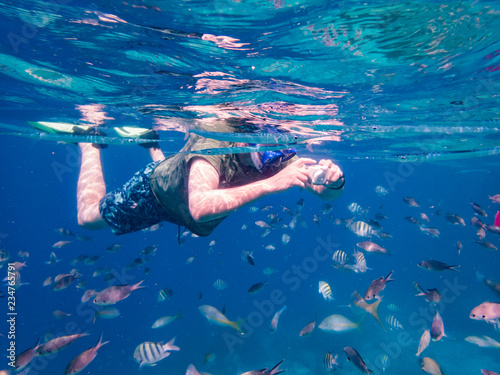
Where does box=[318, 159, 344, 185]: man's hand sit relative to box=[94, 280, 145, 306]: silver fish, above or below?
above

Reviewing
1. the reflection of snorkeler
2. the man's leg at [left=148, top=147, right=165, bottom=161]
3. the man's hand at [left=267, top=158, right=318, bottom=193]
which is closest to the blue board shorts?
the reflection of snorkeler

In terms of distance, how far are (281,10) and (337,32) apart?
5.11ft

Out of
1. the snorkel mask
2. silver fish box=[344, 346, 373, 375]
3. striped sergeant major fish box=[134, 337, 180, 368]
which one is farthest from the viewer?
striped sergeant major fish box=[134, 337, 180, 368]

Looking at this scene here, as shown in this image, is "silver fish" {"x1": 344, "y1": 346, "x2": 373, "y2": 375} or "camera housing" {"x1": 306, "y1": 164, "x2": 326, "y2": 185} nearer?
"camera housing" {"x1": 306, "y1": 164, "x2": 326, "y2": 185}

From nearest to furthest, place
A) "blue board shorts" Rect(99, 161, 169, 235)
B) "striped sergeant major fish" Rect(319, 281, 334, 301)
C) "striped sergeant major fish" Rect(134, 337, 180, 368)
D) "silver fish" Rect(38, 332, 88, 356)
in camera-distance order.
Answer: "blue board shorts" Rect(99, 161, 169, 235) < "silver fish" Rect(38, 332, 88, 356) < "striped sergeant major fish" Rect(134, 337, 180, 368) < "striped sergeant major fish" Rect(319, 281, 334, 301)

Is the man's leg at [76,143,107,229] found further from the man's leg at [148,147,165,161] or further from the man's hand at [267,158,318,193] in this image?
the man's hand at [267,158,318,193]

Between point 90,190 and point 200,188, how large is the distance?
4.26 metres

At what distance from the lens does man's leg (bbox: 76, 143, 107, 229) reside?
18.3 feet

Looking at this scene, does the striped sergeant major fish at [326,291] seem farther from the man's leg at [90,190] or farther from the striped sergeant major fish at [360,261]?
the man's leg at [90,190]

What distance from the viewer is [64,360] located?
19391mm

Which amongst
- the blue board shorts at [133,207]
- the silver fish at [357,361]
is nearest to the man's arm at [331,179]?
the blue board shorts at [133,207]

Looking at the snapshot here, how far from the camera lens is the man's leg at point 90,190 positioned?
5.57 metres

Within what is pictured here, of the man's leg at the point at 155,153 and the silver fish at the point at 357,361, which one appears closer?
the silver fish at the point at 357,361

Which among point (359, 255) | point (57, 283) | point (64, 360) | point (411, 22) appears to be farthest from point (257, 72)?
point (64, 360)
